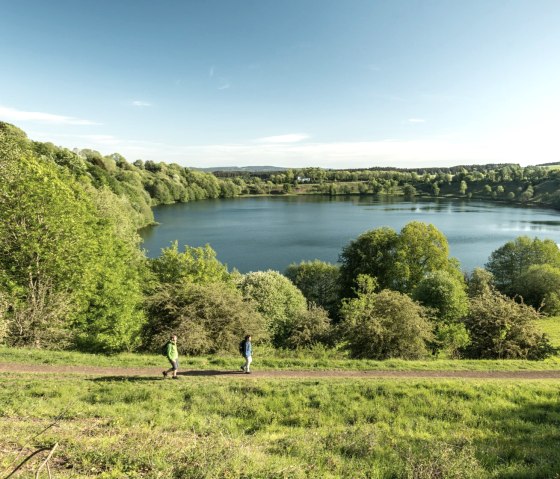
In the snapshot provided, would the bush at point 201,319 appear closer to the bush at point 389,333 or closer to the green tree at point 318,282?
the bush at point 389,333

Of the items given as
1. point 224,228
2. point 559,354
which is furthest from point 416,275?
point 224,228

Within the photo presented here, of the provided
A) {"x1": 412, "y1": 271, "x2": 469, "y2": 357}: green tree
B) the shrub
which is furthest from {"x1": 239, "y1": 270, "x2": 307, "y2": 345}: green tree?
{"x1": 412, "y1": 271, "x2": 469, "y2": 357}: green tree

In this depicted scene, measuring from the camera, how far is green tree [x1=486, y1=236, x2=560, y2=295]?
155ft

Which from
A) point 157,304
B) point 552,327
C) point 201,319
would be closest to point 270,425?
point 201,319

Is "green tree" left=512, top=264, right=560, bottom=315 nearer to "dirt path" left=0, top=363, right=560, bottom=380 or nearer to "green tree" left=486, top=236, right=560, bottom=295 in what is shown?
"green tree" left=486, top=236, right=560, bottom=295

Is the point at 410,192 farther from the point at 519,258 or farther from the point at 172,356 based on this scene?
the point at 172,356

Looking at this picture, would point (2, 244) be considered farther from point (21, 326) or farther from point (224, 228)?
point (224, 228)

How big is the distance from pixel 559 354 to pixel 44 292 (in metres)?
29.2

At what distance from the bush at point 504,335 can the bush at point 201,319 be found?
512 inches

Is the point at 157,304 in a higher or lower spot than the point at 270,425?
lower

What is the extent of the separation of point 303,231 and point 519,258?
1750 inches

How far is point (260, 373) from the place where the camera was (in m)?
14.5

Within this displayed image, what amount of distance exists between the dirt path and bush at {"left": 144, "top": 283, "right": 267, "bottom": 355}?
4144 mm

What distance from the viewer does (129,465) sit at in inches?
257
